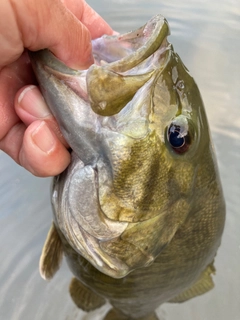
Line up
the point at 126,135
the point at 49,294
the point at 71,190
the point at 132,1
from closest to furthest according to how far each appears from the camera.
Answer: the point at 126,135
the point at 71,190
the point at 49,294
the point at 132,1

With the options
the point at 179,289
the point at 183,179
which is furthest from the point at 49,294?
the point at 183,179

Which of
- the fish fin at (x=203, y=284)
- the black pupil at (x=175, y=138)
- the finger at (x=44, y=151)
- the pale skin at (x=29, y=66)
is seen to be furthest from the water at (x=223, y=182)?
the black pupil at (x=175, y=138)

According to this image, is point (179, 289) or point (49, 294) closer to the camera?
point (179, 289)

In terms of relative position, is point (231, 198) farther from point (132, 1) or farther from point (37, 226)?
point (132, 1)

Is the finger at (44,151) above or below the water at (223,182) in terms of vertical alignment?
above

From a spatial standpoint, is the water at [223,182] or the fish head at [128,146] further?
the water at [223,182]

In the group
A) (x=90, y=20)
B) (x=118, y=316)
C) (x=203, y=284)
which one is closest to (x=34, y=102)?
(x=90, y=20)

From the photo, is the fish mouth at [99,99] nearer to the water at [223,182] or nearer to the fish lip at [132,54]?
the fish lip at [132,54]
